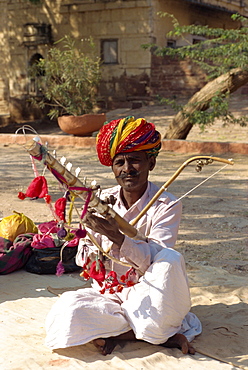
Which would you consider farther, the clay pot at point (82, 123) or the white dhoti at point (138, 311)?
the clay pot at point (82, 123)

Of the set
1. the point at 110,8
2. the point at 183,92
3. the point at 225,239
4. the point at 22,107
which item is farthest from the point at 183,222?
the point at 22,107

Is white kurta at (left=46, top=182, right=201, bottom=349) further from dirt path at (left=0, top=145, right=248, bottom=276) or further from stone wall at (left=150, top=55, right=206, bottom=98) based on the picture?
stone wall at (left=150, top=55, right=206, bottom=98)

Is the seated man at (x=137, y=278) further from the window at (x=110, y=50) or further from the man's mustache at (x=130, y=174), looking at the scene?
the window at (x=110, y=50)

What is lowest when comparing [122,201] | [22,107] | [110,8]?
[22,107]

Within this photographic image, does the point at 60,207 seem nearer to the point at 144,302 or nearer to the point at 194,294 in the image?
the point at 144,302

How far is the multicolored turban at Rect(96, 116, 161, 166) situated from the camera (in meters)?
2.76

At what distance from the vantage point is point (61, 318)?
268 cm

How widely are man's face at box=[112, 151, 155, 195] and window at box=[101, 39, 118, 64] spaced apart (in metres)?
15.1

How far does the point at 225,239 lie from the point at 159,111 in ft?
35.1

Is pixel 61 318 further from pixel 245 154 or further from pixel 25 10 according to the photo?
pixel 25 10

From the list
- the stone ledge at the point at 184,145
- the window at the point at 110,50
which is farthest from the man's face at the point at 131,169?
the window at the point at 110,50

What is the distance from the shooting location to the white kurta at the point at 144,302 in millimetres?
2607

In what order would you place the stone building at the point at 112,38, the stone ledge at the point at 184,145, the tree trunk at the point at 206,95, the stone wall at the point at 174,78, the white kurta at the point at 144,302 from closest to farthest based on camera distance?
the white kurta at the point at 144,302 < the stone ledge at the point at 184,145 < the tree trunk at the point at 206,95 < the stone wall at the point at 174,78 < the stone building at the point at 112,38

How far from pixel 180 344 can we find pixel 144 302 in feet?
0.98
